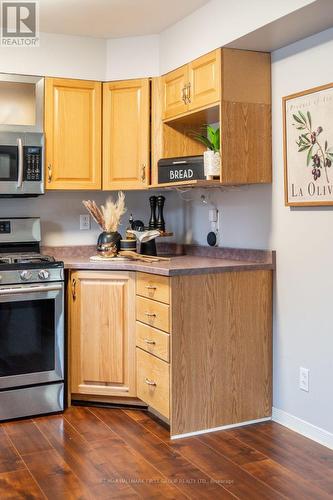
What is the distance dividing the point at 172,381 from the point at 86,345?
0.69 metres

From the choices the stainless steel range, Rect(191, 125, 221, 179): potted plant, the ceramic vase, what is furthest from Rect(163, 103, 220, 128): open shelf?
the stainless steel range

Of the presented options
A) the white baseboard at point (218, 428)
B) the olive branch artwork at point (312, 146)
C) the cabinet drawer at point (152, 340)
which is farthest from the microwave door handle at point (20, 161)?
the white baseboard at point (218, 428)

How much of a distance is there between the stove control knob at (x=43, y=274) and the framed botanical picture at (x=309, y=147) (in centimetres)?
136

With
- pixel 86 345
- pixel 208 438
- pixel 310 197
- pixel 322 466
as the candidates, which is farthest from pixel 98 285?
pixel 322 466

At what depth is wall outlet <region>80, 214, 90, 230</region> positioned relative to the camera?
382cm

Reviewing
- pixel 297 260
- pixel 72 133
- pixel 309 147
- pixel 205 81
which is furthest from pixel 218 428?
pixel 72 133

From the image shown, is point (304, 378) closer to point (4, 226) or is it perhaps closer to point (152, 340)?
point (152, 340)

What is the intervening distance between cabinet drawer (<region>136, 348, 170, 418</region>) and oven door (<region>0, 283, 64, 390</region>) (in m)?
0.46

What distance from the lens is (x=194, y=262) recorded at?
306 centimetres

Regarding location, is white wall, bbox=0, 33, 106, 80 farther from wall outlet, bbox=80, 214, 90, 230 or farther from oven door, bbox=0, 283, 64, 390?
oven door, bbox=0, 283, 64, 390

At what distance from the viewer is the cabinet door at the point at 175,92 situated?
3166 mm

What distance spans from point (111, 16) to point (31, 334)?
1865 mm

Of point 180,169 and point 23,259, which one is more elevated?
point 180,169

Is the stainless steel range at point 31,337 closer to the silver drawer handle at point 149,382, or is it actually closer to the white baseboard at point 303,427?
the silver drawer handle at point 149,382
